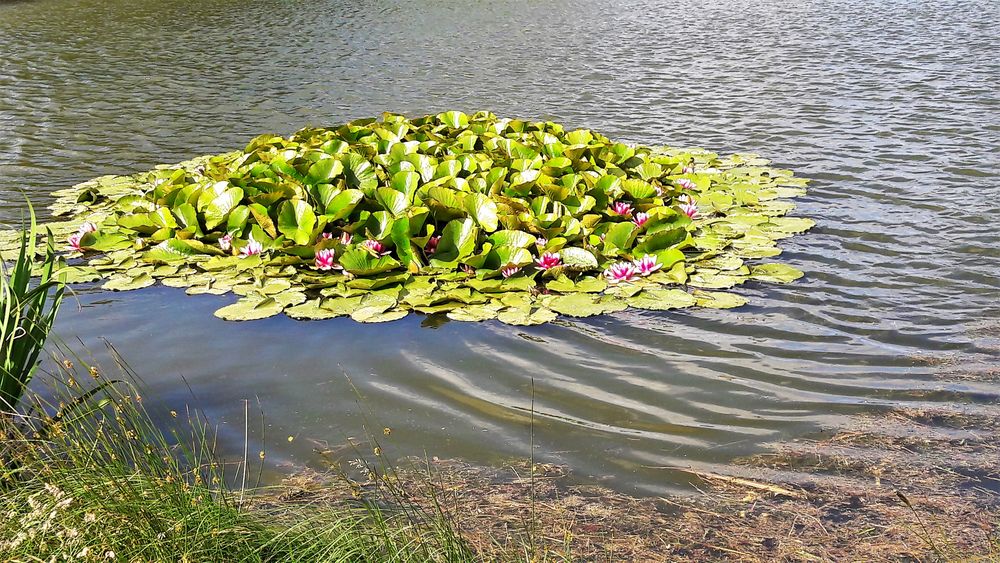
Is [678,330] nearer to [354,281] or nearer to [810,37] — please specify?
[354,281]

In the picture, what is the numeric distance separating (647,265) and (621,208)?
908mm

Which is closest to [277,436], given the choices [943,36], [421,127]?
[421,127]

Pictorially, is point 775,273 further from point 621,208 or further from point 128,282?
point 128,282

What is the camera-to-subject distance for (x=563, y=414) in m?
4.23

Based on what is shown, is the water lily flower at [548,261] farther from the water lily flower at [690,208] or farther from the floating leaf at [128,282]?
the floating leaf at [128,282]

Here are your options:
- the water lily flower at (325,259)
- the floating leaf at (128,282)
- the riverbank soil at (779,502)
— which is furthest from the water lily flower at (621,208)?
the floating leaf at (128,282)

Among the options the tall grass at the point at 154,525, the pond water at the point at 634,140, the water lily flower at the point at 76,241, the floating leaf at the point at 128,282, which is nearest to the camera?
the tall grass at the point at 154,525

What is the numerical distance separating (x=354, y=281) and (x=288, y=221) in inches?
35.6

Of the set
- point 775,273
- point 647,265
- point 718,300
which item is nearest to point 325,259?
point 647,265

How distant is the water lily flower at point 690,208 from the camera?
6.80 metres

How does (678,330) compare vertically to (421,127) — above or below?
below

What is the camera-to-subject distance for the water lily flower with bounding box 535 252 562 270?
581 centimetres

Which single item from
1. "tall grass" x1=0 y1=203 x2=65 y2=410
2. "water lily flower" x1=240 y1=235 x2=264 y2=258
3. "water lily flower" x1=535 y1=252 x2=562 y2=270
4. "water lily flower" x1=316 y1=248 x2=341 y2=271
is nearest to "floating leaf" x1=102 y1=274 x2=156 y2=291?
"water lily flower" x1=240 y1=235 x2=264 y2=258

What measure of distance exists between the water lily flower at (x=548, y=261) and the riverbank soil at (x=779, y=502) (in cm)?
218
